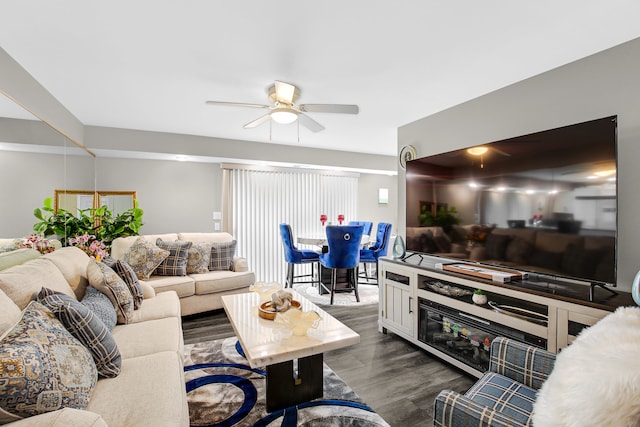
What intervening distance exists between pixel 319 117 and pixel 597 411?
338 centimetres

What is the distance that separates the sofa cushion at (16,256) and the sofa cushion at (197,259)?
1.65 metres

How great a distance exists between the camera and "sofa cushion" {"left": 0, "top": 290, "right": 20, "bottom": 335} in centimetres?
123

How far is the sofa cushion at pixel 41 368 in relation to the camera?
92cm

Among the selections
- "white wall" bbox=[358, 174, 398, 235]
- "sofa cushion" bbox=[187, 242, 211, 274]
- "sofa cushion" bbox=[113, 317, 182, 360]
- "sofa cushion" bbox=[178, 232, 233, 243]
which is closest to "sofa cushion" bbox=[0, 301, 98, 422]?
"sofa cushion" bbox=[113, 317, 182, 360]

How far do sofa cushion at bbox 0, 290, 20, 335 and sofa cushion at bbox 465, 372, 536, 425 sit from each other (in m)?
1.99

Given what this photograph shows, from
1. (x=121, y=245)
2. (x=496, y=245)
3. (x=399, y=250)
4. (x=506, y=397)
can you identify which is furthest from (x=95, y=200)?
(x=506, y=397)

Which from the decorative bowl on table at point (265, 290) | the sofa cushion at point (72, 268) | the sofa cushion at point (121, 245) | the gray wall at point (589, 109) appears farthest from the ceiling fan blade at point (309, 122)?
the sofa cushion at point (121, 245)

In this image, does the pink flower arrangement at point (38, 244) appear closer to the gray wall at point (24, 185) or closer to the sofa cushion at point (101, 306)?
the gray wall at point (24, 185)

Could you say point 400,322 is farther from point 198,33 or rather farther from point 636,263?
point 198,33

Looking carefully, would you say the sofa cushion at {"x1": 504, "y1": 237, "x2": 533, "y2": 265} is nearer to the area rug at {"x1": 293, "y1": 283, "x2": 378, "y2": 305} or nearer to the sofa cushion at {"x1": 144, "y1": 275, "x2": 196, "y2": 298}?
the area rug at {"x1": 293, "y1": 283, "x2": 378, "y2": 305}

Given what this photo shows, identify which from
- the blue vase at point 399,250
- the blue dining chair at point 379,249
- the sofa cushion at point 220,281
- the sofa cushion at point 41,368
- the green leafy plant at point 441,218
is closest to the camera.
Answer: the sofa cushion at point 41,368

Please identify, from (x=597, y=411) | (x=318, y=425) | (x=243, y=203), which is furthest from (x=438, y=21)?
(x=243, y=203)

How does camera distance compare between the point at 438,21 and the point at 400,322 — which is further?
the point at 400,322

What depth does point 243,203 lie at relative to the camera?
533cm
